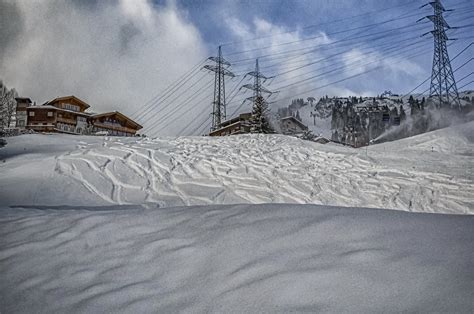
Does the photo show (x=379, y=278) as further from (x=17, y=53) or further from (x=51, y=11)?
(x=51, y=11)

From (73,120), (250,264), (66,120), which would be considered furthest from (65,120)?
(250,264)

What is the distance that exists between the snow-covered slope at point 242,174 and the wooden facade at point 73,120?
1.02 meters

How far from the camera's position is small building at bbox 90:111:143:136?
A: 461 inches

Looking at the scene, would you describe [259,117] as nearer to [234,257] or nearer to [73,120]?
[73,120]

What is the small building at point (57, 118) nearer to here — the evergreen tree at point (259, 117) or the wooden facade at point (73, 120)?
the wooden facade at point (73, 120)

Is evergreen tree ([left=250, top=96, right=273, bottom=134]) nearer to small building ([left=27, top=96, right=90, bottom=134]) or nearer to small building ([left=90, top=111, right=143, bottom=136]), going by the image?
small building ([left=90, top=111, right=143, bottom=136])

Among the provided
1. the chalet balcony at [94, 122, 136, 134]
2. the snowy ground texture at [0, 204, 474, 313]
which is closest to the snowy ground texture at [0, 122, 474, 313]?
the snowy ground texture at [0, 204, 474, 313]

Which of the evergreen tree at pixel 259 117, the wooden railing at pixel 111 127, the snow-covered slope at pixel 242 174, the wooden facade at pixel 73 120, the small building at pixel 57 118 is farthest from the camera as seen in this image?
the evergreen tree at pixel 259 117

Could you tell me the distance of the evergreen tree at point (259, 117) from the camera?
13000 millimetres

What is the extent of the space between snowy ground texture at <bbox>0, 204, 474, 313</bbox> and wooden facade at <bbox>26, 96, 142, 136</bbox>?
5.42 metres

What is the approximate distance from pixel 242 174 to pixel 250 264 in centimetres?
349

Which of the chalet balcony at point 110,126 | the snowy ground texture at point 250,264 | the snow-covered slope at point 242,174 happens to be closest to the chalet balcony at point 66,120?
the chalet balcony at point 110,126

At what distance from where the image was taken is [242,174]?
15.7 ft

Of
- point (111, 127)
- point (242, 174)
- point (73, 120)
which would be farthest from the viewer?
point (111, 127)
